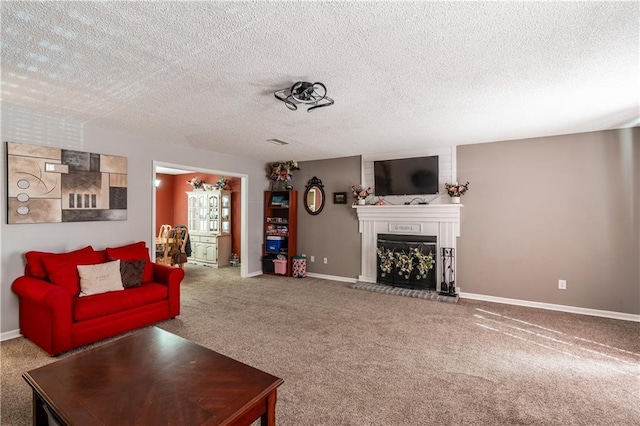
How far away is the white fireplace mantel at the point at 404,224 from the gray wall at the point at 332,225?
0.20m

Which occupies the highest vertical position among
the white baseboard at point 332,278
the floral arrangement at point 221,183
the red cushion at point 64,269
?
the floral arrangement at point 221,183

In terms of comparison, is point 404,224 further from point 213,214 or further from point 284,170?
point 213,214

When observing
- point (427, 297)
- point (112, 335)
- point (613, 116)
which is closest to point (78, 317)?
point (112, 335)

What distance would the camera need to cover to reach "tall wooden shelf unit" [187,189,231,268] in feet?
23.5

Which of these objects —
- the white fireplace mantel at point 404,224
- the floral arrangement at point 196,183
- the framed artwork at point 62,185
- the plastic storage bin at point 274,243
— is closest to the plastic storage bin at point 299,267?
the plastic storage bin at point 274,243

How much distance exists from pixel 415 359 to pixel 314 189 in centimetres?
400

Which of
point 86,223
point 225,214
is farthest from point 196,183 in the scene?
point 86,223

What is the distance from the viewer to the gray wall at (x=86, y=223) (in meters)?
3.10

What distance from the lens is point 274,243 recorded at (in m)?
6.32

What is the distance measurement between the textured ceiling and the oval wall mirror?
2.45m

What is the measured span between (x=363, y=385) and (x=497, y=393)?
966mm

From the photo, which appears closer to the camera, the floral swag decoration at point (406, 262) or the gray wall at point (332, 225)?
the floral swag decoration at point (406, 262)

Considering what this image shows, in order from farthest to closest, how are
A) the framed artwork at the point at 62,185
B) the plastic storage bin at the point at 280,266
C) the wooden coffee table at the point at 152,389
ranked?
the plastic storage bin at the point at 280,266
the framed artwork at the point at 62,185
the wooden coffee table at the point at 152,389

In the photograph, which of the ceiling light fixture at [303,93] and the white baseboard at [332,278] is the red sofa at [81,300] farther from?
the white baseboard at [332,278]
